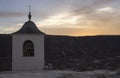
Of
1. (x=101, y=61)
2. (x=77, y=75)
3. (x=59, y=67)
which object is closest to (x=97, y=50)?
(x=101, y=61)

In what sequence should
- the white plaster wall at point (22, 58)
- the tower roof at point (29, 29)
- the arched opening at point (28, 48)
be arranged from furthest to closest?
the arched opening at point (28, 48), the tower roof at point (29, 29), the white plaster wall at point (22, 58)

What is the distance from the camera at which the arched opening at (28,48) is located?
2292 centimetres

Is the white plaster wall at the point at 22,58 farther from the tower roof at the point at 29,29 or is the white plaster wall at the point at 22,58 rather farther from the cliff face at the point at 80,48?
the cliff face at the point at 80,48

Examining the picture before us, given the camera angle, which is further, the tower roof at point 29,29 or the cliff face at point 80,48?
the cliff face at point 80,48

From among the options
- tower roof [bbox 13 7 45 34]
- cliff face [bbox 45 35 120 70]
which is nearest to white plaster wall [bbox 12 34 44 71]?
tower roof [bbox 13 7 45 34]

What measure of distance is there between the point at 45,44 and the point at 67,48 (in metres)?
1.38

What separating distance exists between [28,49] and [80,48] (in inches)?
129

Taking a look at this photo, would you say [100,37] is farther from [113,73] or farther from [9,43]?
[9,43]

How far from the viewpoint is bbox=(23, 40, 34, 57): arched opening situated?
75.2 ft

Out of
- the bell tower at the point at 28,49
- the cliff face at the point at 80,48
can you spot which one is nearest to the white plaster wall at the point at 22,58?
the bell tower at the point at 28,49

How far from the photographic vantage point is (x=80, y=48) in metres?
23.8

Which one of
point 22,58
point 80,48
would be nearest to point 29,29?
point 22,58

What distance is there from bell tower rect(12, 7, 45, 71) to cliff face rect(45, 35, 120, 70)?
551 mm

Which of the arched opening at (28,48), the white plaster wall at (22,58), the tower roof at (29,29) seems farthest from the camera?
the arched opening at (28,48)
